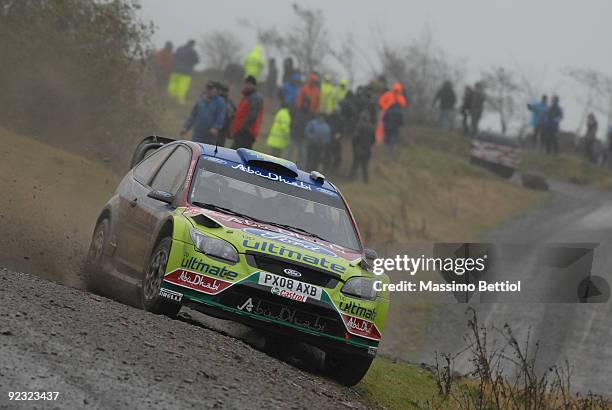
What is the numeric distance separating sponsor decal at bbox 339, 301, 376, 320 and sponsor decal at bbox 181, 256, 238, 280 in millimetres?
874

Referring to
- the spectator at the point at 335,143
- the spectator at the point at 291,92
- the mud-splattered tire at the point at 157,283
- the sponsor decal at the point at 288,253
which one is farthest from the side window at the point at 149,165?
the spectator at the point at 291,92

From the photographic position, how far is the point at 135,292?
10070 millimetres

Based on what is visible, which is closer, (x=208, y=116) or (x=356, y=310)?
(x=356, y=310)

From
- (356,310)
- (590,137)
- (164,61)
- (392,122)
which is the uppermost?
(590,137)

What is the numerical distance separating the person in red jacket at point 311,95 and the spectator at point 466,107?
403 inches

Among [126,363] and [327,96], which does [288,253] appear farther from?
[327,96]

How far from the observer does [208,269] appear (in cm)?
910

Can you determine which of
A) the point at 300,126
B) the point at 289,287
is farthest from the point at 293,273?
the point at 300,126

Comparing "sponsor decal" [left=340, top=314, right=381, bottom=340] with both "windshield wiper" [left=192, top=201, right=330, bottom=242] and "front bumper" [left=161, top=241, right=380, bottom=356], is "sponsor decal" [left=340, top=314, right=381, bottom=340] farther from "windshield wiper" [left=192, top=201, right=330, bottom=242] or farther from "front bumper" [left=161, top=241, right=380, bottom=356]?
"windshield wiper" [left=192, top=201, right=330, bottom=242]

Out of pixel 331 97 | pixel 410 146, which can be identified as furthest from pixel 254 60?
pixel 410 146

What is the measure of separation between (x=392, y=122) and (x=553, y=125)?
8.57 metres

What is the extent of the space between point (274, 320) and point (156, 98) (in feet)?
50.1

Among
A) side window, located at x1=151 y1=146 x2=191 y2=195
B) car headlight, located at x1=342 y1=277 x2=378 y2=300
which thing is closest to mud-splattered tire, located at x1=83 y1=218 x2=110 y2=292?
side window, located at x1=151 y1=146 x2=191 y2=195

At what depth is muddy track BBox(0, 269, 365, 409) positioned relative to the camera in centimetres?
674
